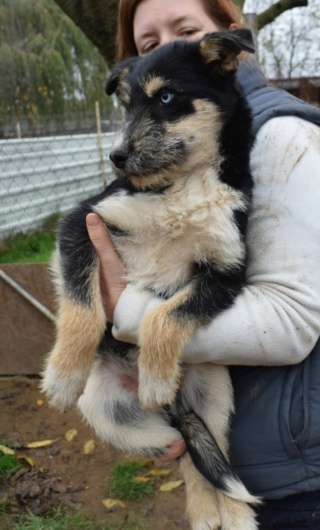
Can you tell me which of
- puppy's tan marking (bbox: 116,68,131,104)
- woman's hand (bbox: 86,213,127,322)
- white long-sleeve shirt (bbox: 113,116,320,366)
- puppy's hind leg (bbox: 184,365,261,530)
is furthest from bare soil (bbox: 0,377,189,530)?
puppy's tan marking (bbox: 116,68,131,104)

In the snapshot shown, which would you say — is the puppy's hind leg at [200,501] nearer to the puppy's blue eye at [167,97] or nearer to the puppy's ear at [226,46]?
the puppy's blue eye at [167,97]

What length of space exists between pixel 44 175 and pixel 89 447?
232 inches

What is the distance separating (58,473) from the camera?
3.88 meters

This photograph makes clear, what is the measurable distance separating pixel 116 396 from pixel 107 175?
9.54 metres

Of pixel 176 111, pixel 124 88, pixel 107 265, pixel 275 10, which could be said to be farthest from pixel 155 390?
pixel 275 10

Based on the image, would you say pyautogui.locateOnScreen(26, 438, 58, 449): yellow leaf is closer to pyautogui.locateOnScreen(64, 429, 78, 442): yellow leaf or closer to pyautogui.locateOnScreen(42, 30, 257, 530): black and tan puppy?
pyautogui.locateOnScreen(64, 429, 78, 442): yellow leaf

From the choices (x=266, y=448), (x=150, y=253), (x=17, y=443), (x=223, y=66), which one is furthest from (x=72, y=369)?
(x=17, y=443)

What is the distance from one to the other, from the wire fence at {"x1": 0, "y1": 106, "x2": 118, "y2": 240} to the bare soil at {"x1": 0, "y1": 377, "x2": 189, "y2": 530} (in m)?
3.73

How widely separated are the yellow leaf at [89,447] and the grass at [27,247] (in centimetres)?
294

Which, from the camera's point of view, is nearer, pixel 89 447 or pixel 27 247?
pixel 89 447

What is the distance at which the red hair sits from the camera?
2375 mm

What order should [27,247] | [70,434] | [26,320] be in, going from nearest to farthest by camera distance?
[70,434], [26,320], [27,247]

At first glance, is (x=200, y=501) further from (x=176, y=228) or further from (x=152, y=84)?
(x=152, y=84)

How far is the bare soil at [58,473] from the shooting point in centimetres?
355
